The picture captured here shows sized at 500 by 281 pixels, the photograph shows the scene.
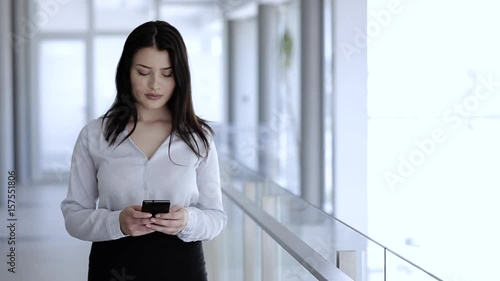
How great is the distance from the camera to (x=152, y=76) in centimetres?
206

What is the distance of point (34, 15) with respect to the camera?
12.8 meters

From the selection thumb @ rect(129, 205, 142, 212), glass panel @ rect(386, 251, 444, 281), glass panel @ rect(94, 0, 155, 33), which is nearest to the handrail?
Result: glass panel @ rect(386, 251, 444, 281)

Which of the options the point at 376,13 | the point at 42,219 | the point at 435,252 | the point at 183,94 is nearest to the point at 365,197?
the point at 435,252

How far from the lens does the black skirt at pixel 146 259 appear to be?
2094 mm

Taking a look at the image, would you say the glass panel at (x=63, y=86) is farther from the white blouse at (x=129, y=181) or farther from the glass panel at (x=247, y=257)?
the white blouse at (x=129, y=181)

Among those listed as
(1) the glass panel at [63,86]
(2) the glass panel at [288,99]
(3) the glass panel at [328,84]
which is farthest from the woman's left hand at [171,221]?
(2) the glass panel at [288,99]

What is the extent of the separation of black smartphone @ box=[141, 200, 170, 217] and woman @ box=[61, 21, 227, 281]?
139mm

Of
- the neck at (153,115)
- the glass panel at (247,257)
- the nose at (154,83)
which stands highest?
the nose at (154,83)

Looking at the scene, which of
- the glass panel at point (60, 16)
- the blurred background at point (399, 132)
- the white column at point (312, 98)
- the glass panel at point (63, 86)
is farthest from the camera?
the glass panel at point (63, 86)

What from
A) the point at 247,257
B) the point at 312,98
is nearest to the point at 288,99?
the point at 312,98

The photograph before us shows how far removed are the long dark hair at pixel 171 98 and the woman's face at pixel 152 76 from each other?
1cm

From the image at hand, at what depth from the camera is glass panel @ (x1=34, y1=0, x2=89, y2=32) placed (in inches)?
505

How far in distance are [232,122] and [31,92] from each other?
3.92 m

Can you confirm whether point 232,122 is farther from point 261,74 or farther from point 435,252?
point 435,252
